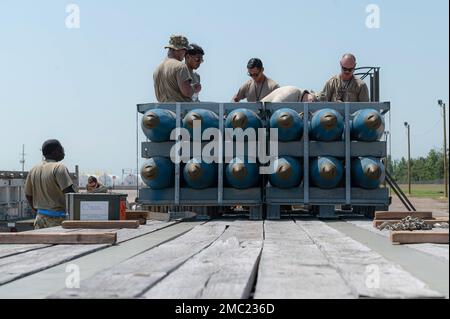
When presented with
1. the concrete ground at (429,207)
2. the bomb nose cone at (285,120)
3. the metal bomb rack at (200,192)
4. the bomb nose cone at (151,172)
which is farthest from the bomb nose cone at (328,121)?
the concrete ground at (429,207)

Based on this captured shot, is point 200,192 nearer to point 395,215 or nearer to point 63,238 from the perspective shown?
point 395,215

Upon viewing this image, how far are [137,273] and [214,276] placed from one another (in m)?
0.37

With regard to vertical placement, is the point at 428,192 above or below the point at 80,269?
below

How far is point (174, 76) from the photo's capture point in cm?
900

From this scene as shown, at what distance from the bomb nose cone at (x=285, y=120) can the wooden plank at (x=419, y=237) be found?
11.7 ft

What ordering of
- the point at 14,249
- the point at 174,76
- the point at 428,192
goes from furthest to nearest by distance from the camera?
the point at 428,192 < the point at 174,76 < the point at 14,249

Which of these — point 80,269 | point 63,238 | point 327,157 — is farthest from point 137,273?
point 327,157

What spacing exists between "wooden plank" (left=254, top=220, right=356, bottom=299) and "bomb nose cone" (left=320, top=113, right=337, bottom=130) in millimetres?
3651

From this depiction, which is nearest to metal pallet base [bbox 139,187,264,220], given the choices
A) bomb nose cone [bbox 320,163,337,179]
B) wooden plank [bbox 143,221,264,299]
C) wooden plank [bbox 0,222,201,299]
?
bomb nose cone [bbox 320,163,337,179]

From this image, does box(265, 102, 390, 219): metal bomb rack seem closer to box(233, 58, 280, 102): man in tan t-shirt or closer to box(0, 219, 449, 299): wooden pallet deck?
box(233, 58, 280, 102): man in tan t-shirt

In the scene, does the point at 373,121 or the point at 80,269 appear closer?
the point at 80,269

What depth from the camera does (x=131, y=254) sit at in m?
4.13

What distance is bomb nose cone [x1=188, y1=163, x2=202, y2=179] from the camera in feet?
26.2

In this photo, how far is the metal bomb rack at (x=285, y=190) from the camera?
815cm
